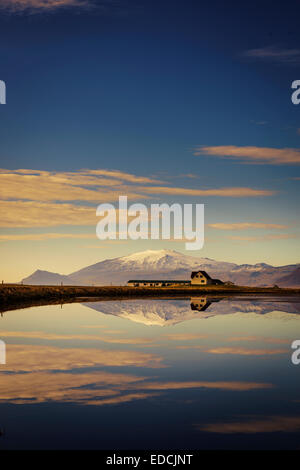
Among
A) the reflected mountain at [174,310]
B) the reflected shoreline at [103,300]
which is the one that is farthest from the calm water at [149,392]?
the reflected shoreline at [103,300]

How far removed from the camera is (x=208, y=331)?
40.5 metres

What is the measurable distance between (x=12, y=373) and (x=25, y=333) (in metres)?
15.3

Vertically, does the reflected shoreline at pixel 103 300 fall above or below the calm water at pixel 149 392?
above

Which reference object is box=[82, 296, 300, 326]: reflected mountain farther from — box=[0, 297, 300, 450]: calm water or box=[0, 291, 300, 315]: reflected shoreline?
box=[0, 297, 300, 450]: calm water

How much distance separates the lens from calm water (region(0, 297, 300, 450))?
14.1 meters

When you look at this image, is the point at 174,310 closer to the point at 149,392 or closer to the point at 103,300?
the point at 103,300

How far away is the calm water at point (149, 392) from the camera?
14086mm

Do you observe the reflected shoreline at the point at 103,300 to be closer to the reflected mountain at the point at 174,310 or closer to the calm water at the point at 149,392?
the reflected mountain at the point at 174,310

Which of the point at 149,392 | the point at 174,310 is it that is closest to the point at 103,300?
the point at 174,310

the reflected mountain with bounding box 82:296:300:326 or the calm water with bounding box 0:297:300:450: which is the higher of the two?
the reflected mountain with bounding box 82:296:300:326

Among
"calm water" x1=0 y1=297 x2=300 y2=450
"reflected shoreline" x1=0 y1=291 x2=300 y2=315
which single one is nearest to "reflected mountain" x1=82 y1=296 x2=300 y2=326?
"reflected shoreline" x1=0 y1=291 x2=300 y2=315

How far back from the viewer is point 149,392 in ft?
63.7
